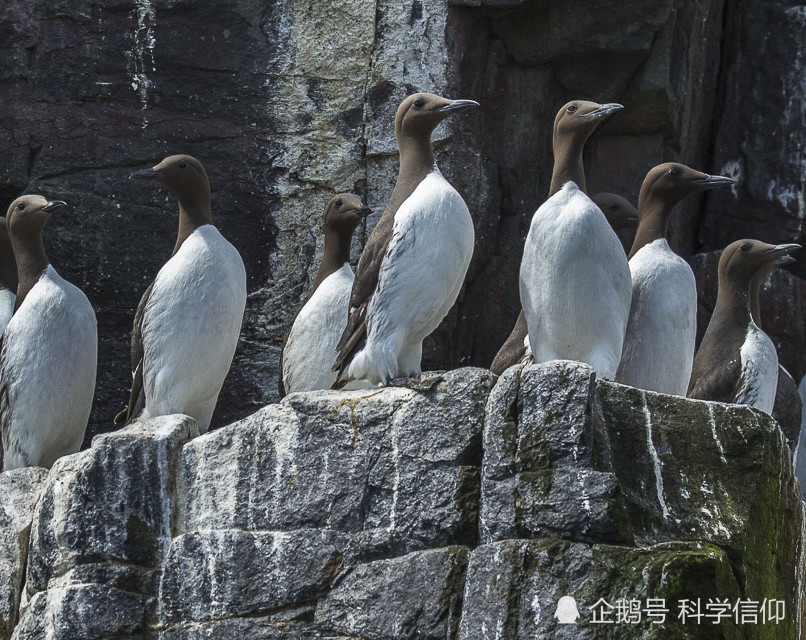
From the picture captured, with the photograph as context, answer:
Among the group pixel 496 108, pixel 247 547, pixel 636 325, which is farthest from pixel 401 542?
pixel 496 108

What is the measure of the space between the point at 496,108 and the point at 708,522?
5766mm

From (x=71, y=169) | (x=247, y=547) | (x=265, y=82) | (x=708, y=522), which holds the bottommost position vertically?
(x=247, y=547)

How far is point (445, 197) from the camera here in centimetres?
836

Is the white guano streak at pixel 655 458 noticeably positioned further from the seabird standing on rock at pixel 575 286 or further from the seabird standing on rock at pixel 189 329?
the seabird standing on rock at pixel 189 329

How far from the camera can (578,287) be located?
8.31 meters

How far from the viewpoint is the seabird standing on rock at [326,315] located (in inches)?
391

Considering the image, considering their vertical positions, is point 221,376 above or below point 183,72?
below

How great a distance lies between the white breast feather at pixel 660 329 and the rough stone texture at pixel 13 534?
11.7 feet

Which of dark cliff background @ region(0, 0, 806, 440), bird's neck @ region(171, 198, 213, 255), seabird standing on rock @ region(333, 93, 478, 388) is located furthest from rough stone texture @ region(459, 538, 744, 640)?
dark cliff background @ region(0, 0, 806, 440)

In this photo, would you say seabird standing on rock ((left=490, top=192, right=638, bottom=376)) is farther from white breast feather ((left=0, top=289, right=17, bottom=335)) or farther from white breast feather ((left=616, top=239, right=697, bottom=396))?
white breast feather ((left=0, top=289, right=17, bottom=335))

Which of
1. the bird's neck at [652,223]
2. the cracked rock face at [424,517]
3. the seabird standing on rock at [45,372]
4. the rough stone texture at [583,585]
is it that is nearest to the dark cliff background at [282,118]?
the seabird standing on rock at [45,372]

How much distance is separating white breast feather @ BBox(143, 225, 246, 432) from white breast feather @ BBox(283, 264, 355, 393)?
2.84 feet

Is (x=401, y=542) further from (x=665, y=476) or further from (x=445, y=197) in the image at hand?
(x=445, y=197)

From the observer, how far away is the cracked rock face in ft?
21.4
